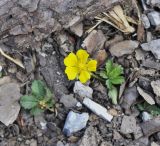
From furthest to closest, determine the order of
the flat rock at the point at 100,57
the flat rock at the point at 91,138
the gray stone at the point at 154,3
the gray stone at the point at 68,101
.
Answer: the gray stone at the point at 154,3
the flat rock at the point at 100,57
the gray stone at the point at 68,101
the flat rock at the point at 91,138

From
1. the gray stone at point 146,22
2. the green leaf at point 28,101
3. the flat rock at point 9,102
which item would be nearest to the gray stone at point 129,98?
the gray stone at point 146,22

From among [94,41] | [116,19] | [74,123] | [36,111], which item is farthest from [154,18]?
[36,111]

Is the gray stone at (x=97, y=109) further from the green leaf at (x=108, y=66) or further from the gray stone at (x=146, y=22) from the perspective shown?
the gray stone at (x=146, y=22)

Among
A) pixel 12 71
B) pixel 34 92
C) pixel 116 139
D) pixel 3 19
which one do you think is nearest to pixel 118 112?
pixel 116 139

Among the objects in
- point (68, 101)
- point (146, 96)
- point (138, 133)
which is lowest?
point (138, 133)

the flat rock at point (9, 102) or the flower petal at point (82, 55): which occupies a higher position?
the flower petal at point (82, 55)

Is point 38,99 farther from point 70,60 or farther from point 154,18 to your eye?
point 154,18
